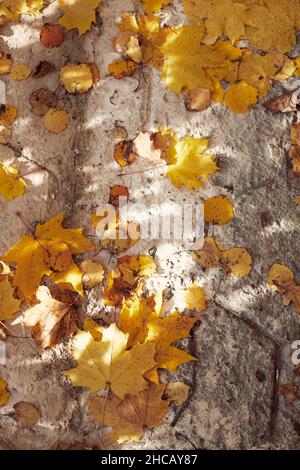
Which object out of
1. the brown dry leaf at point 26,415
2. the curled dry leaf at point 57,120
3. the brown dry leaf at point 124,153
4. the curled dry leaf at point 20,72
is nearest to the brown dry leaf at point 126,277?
the brown dry leaf at point 124,153

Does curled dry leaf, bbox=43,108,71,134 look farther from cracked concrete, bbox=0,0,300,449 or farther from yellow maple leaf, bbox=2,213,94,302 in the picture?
yellow maple leaf, bbox=2,213,94,302

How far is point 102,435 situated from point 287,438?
87 centimetres

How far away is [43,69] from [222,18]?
0.99 meters

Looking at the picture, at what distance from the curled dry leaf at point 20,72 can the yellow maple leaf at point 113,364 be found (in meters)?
1.44

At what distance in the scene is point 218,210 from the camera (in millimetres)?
2633

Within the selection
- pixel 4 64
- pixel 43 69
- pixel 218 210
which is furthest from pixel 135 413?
pixel 4 64

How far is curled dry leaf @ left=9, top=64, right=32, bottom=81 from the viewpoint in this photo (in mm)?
2836

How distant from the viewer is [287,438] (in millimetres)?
2422

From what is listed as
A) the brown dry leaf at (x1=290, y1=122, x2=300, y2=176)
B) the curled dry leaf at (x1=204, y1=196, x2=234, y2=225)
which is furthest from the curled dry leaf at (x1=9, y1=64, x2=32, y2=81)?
the brown dry leaf at (x1=290, y1=122, x2=300, y2=176)

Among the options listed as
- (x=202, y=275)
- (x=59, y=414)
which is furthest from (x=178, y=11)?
(x=59, y=414)

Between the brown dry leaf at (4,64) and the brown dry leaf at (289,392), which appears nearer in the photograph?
the brown dry leaf at (289,392)

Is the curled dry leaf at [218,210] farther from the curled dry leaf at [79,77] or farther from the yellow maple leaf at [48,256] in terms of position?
the curled dry leaf at [79,77]

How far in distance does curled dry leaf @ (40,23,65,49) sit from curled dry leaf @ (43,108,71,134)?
0.39 meters

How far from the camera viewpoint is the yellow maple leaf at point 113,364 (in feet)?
7.82
